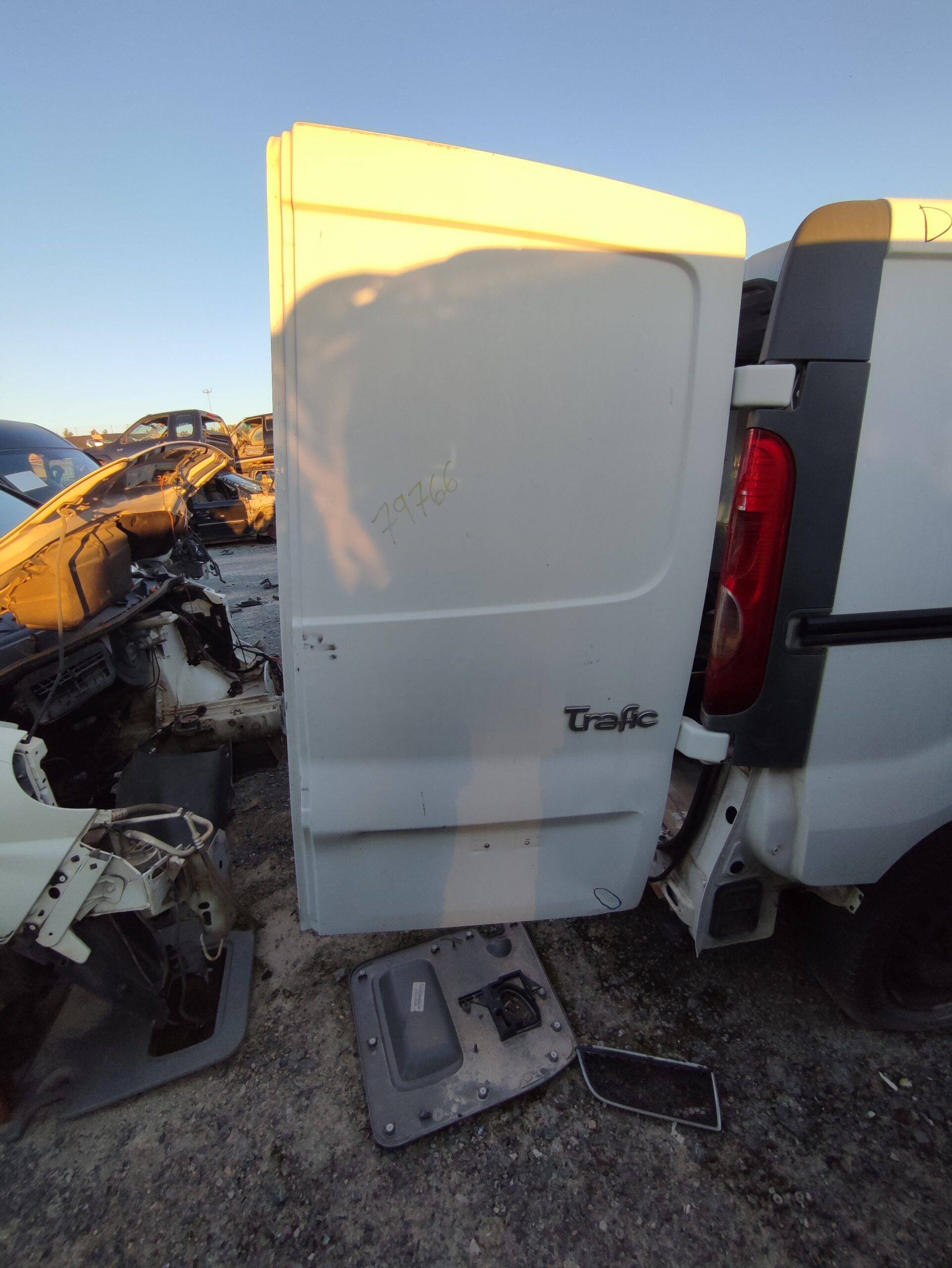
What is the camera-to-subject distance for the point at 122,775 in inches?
101

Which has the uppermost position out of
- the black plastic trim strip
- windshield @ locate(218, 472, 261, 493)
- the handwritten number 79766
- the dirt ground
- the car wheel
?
Answer: windshield @ locate(218, 472, 261, 493)

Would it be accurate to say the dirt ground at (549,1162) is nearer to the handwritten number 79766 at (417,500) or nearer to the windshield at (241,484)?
the handwritten number 79766 at (417,500)

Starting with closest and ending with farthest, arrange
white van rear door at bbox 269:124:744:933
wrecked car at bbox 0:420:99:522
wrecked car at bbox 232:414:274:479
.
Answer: white van rear door at bbox 269:124:744:933 < wrecked car at bbox 0:420:99:522 < wrecked car at bbox 232:414:274:479

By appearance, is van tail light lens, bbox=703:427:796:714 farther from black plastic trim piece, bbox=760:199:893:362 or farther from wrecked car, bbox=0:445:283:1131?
wrecked car, bbox=0:445:283:1131

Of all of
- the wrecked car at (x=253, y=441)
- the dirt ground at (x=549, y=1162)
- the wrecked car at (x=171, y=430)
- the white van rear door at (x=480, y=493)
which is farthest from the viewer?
the wrecked car at (x=253, y=441)

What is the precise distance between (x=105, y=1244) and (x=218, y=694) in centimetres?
231

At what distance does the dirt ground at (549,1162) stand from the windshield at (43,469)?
3.10m

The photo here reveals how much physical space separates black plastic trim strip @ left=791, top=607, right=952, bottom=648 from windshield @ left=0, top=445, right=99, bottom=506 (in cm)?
368

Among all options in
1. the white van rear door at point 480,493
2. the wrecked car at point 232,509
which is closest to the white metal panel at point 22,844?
the white van rear door at point 480,493

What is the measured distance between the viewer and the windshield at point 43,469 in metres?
3.24

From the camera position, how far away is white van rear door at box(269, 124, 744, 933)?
1.08 meters

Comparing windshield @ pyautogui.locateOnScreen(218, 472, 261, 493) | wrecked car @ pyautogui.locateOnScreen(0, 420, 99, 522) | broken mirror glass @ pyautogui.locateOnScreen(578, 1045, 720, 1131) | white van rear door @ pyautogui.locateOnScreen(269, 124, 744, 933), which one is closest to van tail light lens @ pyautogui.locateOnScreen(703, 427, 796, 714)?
white van rear door @ pyautogui.locateOnScreen(269, 124, 744, 933)

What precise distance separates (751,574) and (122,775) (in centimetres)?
275

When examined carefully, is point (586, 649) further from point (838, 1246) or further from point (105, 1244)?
point (105, 1244)
